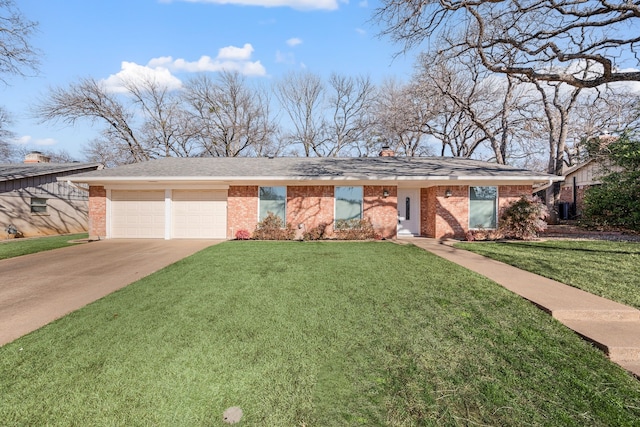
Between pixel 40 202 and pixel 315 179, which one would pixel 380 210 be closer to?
pixel 315 179

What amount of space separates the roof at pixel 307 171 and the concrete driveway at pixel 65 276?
9.13 feet

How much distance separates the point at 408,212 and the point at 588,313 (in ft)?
27.9

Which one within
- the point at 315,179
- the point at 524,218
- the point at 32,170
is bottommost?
the point at 524,218

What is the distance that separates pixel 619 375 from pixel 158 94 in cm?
2933

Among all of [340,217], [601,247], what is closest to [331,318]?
[340,217]

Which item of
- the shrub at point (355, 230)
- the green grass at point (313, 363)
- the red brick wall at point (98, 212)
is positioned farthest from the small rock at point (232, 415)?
the red brick wall at point (98, 212)

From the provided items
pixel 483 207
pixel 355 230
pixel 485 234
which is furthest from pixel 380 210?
pixel 485 234

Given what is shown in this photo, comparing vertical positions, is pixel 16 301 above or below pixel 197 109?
below

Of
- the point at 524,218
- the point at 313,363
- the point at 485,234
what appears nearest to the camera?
the point at 313,363

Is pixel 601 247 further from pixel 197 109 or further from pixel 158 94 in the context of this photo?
pixel 158 94

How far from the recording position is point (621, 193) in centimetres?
1187

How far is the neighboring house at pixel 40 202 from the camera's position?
1387 cm

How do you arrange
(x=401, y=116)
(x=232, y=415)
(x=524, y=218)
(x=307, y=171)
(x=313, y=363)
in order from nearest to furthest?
(x=232, y=415) → (x=313, y=363) → (x=524, y=218) → (x=307, y=171) → (x=401, y=116)

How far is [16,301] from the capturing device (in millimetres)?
4621
